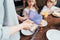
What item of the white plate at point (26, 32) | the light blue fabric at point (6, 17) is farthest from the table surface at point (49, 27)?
the light blue fabric at point (6, 17)

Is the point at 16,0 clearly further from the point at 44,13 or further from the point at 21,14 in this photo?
the point at 44,13

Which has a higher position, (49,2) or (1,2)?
(1,2)

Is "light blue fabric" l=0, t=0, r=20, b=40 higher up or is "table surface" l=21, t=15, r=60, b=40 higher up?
"light blue fabric" l=0, t=0, r=20, b=40

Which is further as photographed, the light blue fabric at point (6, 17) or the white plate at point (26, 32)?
the white plate at point (26, 32)

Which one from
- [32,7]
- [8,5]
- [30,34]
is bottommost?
[30,34]

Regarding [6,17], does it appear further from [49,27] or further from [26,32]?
[49,27]

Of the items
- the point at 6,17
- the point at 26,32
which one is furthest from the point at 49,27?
the point at 6,17

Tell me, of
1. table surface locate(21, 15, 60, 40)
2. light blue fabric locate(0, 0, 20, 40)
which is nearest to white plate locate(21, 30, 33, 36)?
table surface locate(21, 15, 60, 40)

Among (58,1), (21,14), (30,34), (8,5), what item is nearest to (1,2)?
(8,5)

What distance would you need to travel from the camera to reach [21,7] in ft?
3.60

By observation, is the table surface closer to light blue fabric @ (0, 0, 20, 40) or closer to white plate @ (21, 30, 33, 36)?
white plate @ (21, 30, 33, 36)

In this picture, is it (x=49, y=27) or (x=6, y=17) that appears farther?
(x=49, y=27)

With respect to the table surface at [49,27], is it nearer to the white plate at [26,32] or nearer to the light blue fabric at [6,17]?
the white plate at [26,32]

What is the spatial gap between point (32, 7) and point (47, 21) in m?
0.16
